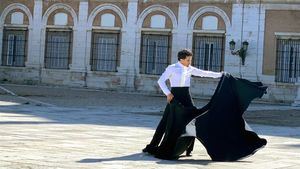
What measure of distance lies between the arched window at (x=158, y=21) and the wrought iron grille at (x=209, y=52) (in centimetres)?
205

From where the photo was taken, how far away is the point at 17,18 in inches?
1574

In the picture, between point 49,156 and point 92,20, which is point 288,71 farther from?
point 49,156

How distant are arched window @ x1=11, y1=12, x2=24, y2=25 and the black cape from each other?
98.5 feet

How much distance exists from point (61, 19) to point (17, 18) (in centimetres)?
293

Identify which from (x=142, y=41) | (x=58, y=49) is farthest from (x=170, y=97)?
(x=58, y=49)

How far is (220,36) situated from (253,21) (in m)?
1.93

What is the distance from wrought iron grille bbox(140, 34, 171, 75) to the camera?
3684 centimetres

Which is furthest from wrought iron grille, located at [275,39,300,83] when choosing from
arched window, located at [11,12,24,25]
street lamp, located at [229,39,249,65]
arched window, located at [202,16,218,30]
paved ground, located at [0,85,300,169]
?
arched window, located at [11,12,24,25]

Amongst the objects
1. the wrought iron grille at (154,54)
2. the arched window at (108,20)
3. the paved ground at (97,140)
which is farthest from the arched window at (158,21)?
the paved ground at (97,140)

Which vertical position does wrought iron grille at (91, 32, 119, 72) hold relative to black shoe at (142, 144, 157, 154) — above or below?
above

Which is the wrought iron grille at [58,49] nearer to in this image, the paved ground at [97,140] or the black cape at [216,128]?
the paved ground at [97,140]

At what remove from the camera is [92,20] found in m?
38.3

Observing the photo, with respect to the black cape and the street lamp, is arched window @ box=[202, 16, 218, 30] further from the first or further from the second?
the black cape

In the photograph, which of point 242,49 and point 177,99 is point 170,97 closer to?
point 177,99
